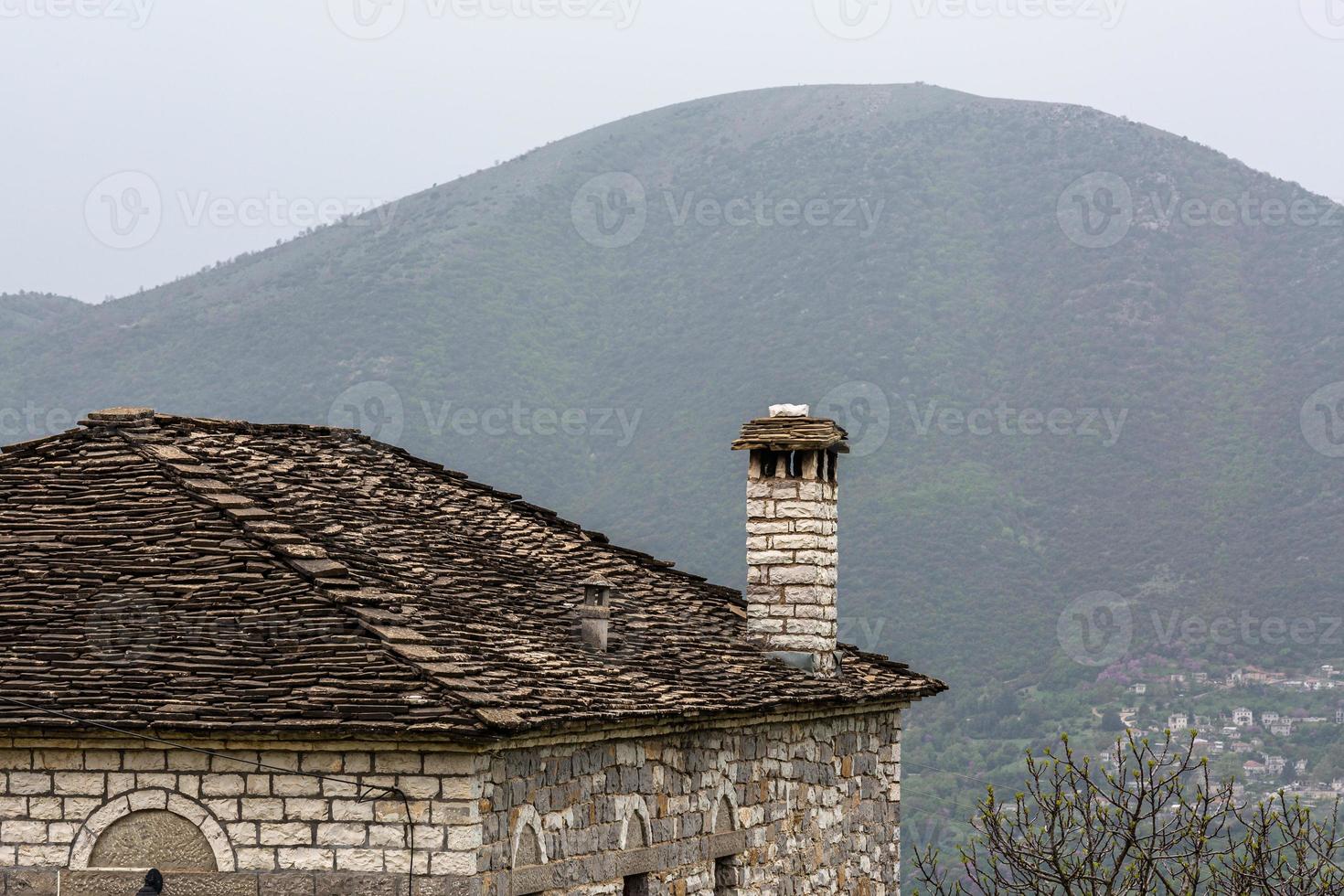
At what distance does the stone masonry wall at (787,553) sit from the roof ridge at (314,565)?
5254 millimetres

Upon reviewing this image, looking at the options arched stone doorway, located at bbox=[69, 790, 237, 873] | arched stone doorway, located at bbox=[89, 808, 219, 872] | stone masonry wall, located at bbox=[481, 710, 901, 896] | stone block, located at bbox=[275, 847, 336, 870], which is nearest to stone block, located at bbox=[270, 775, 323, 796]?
stone block, located at bbox=[275, 847, 336, 870]

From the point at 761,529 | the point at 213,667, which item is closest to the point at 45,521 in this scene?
the point at 213,667

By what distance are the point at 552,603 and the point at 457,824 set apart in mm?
4144

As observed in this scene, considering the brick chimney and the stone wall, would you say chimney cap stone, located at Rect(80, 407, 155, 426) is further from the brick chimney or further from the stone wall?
the brick chimney

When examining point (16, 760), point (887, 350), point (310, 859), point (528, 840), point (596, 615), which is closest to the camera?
point (310, 859)

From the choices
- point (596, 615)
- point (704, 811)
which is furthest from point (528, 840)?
point (704, 811)

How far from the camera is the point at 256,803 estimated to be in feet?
37.2

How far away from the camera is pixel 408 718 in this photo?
11.0 m

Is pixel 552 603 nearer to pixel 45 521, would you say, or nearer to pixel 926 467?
pixel 45 521

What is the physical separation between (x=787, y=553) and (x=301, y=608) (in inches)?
244

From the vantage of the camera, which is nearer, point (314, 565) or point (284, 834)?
point (284, 834)

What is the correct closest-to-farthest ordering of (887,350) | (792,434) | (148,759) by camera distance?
(148,759) < (792,434) < (887,350)

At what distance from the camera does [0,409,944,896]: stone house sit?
11258mm

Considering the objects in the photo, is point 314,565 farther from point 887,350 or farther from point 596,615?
point 887,350
